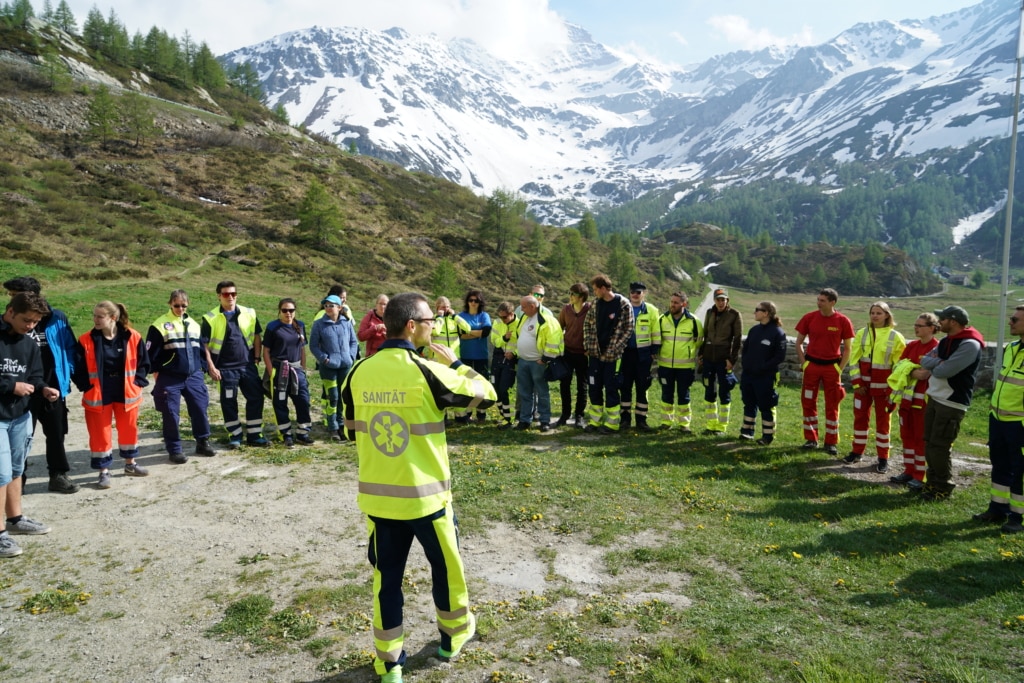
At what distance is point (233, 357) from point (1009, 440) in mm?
10593

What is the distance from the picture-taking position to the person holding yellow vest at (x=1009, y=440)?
6.41 metres

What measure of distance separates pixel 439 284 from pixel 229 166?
30.9 metres

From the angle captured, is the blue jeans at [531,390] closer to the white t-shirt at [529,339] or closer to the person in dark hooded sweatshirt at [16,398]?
the white t-shirt at [529,339]

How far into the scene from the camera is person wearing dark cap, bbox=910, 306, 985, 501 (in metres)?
7.07

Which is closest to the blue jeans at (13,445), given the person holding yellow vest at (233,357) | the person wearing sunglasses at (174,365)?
the person wearing sunglasses at (174,365)

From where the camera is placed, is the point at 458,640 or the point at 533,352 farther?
the point at 533,352

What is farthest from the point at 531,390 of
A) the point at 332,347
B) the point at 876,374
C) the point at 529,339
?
the point at 876,374

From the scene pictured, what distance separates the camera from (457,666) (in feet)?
13.0

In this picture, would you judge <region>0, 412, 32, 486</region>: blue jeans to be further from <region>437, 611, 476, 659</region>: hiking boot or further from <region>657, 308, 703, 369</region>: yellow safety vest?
<region>657, 308, 703, 369</region>: yellow safety vest

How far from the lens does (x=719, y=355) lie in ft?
33.6

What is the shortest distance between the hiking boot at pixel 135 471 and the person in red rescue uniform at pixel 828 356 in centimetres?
1033

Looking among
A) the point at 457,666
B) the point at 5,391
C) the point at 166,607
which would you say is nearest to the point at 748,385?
the point at 457,666

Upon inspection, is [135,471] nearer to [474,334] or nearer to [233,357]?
[233,357]

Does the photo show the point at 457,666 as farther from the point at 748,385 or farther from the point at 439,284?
the point at 439,284
